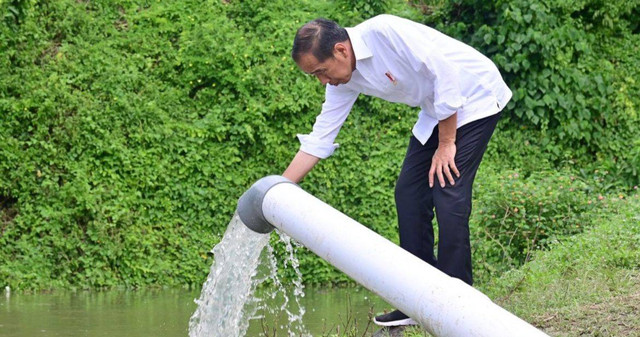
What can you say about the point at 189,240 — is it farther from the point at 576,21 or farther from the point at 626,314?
the point at 626,314

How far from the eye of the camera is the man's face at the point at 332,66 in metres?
4.27

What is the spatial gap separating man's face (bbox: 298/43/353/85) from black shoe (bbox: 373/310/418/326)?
1243 millimetres

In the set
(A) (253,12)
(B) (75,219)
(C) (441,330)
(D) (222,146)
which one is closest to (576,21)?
(A) (253,12)

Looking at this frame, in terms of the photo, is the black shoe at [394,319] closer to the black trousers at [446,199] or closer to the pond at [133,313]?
the black trousers at [446,199]

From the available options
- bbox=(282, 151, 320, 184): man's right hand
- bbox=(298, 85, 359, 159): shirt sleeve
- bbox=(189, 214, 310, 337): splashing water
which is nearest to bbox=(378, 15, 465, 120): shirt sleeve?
bbox=(298, 85, 359, 159): shirt sleeve

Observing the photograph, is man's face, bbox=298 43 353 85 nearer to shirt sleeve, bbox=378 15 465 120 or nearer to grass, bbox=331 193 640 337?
shirt sleeve, bbox=378 15 465 120

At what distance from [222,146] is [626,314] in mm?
6335

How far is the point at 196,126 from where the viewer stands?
35.0 feet

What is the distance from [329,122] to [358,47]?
1.94ft

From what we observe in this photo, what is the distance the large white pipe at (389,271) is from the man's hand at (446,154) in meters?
1.11

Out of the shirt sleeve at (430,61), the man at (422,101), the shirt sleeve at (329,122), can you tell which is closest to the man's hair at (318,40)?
the man at (422,101)

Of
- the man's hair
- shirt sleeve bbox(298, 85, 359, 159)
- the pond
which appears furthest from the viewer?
the pond

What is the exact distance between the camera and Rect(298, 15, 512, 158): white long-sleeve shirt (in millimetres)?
4371

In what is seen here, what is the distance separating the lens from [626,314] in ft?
16.3
